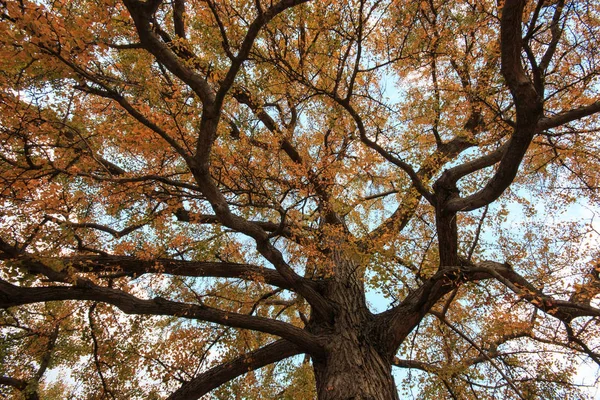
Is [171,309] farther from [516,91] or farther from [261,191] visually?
[516,91]

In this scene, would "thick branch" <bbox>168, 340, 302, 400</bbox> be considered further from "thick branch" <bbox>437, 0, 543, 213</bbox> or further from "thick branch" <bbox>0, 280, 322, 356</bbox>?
"thick branch" <bbox>437, 0, 543, 213</bbox>

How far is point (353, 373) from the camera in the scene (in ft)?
13.5

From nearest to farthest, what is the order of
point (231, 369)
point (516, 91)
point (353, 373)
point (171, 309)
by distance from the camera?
point (516, 91)
point (353, 373)
point (171, 309)
point (231, 369)

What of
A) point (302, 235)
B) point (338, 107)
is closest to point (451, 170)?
point (338, 107)

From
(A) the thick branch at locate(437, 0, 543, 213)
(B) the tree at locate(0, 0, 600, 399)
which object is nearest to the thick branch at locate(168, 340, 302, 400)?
(B) the tree at locate(0, 0, 600, 399)

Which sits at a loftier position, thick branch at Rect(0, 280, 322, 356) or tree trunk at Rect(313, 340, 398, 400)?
thick branch at Rect(0, 280, 322, 356)

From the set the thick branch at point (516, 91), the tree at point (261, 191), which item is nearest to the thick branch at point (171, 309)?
the tree at point (261, 191)

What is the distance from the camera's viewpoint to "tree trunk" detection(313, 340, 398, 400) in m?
3.90

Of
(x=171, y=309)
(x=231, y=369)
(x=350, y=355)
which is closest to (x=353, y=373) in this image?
(x=350, y=355)

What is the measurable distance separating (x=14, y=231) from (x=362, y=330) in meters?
4.83

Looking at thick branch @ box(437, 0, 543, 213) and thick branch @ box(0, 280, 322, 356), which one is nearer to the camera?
thick branch @ box(437, 0, 543, 213)

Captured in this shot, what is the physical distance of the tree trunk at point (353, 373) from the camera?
3.90m

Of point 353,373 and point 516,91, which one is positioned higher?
point 516,91

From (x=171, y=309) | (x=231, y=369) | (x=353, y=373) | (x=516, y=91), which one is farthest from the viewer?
(x=231, y=369)
